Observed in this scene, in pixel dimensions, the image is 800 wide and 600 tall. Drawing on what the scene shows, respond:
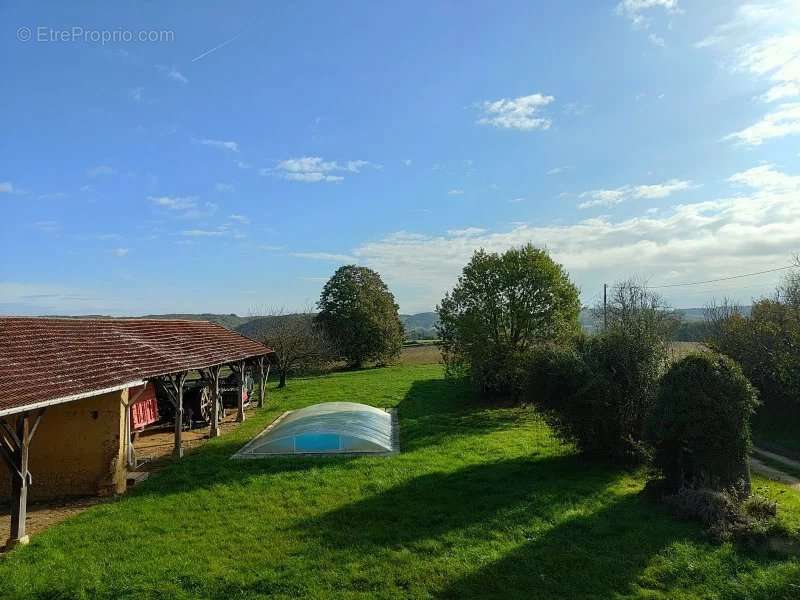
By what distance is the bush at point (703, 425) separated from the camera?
902 centimetres

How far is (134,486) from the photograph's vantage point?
36.6 ft

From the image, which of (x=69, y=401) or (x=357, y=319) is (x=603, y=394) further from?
(x=357, y=319)

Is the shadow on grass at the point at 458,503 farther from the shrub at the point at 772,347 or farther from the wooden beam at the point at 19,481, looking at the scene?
the shrub at the point at 772,347

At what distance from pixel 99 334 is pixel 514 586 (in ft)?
37.7

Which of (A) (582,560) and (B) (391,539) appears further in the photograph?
(B) (391,539)

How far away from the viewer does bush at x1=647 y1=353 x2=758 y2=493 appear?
9.02 meters

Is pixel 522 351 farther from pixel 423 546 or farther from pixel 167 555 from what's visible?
pixel 167 555

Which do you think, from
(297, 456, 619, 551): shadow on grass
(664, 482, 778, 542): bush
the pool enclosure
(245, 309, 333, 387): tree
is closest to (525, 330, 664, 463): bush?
(297, 456, 619, 551): shadow on grass

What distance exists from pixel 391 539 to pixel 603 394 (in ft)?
19.9

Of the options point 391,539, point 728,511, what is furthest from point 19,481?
point 728,511

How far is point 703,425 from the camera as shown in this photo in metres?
9.08

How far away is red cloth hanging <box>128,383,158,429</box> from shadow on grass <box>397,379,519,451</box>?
8.03 meters

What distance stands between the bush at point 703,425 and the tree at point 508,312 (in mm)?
12001

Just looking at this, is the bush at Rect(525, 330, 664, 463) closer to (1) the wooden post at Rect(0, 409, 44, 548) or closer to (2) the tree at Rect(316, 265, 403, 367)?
(1) the wooden post at Rect(0, 409, 44, 548)
